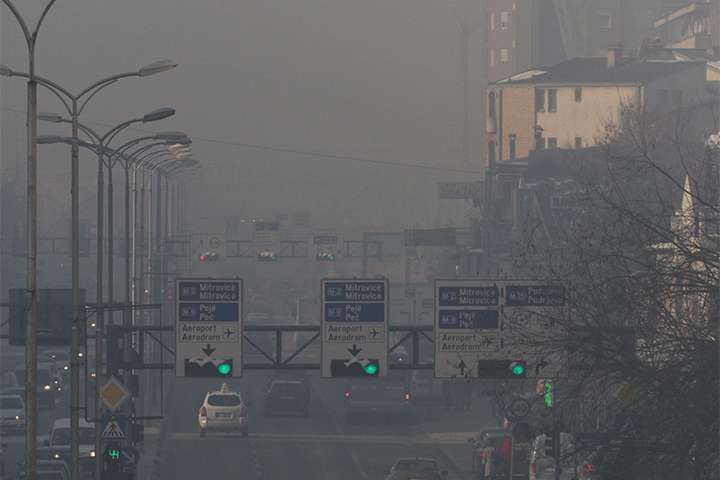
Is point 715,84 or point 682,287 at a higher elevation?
point 715,84

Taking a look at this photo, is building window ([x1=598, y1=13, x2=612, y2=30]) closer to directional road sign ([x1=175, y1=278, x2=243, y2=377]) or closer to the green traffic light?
the green traffic light

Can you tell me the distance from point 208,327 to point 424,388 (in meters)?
40.2

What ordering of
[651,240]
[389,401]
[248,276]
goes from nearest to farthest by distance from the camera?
[651,240] → [389,401] → [248,276]

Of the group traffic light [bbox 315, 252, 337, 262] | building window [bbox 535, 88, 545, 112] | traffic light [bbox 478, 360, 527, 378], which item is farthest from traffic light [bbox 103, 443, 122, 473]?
building window [bbox 535, 88, 545, 112]

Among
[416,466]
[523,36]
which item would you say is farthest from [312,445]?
[523,36]

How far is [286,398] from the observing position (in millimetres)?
71312

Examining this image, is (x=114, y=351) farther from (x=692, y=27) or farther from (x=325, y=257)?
(x=692, y=27)

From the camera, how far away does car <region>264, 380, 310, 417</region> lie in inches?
2790

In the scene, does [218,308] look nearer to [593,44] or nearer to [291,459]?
[291,459]

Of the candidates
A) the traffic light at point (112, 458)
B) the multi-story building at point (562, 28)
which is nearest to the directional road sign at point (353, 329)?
the traffic light at point (112, 458)

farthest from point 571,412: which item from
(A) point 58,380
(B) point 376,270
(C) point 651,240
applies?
(B) point 376,270

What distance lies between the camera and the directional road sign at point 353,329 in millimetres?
38156

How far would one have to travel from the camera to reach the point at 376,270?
476 ft

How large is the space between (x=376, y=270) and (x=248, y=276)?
18.8 m
